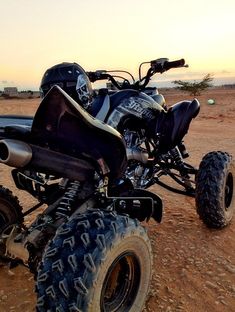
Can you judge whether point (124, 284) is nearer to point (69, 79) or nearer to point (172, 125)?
point (69, 79)

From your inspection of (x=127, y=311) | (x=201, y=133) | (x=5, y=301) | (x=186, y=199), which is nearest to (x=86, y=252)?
(x=127, y=311)

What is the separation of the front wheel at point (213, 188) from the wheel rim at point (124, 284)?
5.46ft

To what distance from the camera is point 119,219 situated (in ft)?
8.17

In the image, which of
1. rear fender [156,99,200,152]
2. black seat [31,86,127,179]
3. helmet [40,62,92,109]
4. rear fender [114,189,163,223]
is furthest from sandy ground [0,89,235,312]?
helmet [40,62,92,109]

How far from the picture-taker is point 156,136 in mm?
3877

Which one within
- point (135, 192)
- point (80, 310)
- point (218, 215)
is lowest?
point (218, 215)

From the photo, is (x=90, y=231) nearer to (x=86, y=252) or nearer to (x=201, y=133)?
(x=86, y=252)

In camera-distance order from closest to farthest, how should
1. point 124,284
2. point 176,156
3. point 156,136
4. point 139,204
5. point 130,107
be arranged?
1. point 124,284
2. point 139,204
3. point 130,107
4. point 156,136
5. point 176,156

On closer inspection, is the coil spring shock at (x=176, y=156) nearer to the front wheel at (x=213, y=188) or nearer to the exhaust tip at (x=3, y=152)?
the front wheel at (x=213, y=188)

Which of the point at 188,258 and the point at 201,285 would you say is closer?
the point at 201,285

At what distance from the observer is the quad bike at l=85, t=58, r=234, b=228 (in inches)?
135

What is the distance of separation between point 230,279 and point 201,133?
11402 millimetres

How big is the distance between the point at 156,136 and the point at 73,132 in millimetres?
1532

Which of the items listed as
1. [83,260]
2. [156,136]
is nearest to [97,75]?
[156,136]
